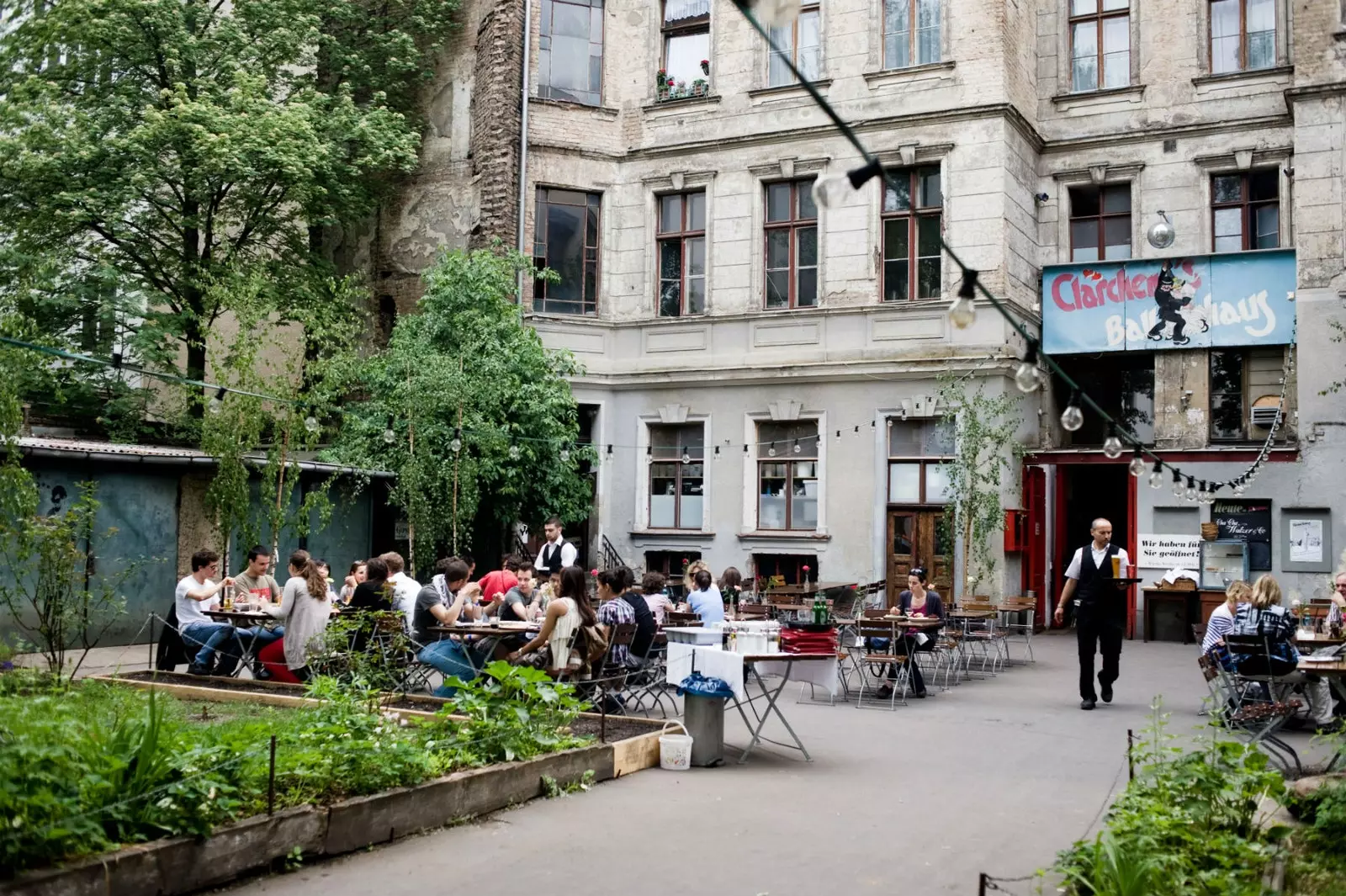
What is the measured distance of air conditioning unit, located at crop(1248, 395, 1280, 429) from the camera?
870 inches

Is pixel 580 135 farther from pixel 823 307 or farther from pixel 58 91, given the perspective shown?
pixel 58 91

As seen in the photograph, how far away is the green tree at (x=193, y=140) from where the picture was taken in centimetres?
2362

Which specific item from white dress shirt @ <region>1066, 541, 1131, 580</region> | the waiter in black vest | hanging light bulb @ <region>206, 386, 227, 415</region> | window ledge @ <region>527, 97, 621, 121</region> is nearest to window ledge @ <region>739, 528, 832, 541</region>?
window ledge @ <region>527, 97, 621, 121</region>

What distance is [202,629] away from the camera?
42.5 feet

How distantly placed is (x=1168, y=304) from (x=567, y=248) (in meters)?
11.5

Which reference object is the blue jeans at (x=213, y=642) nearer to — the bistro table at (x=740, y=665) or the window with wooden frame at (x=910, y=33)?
the bistro table at (x=740, y=665)

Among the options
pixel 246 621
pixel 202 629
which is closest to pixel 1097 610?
pixel 246 621

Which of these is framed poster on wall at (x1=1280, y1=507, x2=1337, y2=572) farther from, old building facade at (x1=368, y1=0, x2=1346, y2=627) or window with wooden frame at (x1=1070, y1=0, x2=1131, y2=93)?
window with wooden frame at (x1=1070, y1=0, x2=1131, y2=93)

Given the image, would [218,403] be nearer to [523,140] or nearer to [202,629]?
[202,629]

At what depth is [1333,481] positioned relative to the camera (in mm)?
21078

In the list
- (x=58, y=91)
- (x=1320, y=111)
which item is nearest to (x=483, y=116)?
(x=58, y=91)

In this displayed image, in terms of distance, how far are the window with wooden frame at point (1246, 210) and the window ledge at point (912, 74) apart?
529cm

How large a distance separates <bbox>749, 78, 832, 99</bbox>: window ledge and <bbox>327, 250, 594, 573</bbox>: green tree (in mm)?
5704

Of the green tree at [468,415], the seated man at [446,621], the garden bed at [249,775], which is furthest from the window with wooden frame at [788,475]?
the garden bed at [249,775]
